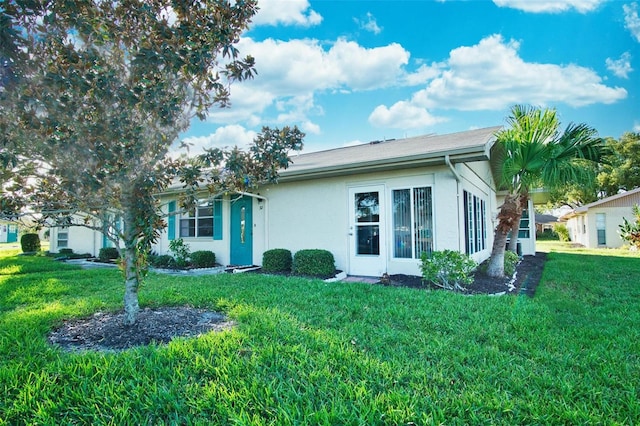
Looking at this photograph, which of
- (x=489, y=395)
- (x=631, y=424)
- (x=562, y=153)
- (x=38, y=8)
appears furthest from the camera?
(x=562, y=153)

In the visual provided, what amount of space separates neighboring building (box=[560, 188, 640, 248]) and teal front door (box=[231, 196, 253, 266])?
23132 mm

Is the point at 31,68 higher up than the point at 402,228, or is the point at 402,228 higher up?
the point at 31,68

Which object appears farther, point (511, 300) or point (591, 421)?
point (511, 300)

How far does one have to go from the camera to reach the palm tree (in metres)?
7.40

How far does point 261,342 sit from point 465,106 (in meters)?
12.3

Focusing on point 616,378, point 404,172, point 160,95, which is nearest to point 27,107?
point 160,95

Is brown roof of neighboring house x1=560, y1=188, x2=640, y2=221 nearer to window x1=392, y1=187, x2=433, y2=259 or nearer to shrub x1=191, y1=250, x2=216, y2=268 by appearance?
window x1=392, y1=187, x2=433, y2=259

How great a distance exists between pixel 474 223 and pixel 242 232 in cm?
716

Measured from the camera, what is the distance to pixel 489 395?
2.51 metres

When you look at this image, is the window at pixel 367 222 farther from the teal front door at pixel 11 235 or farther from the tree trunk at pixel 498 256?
the teal front door at pixel 11 235

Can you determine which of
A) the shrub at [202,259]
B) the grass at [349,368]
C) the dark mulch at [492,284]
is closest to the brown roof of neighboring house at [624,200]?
the dark mulch at [492,284]

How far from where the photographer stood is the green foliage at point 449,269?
259 inches

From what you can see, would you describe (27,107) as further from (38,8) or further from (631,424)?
(631,424)

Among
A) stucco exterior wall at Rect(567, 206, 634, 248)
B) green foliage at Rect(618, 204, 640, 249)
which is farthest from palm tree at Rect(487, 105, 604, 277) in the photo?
stucco exterior wall at Rect(567, 206, 634, 248)
